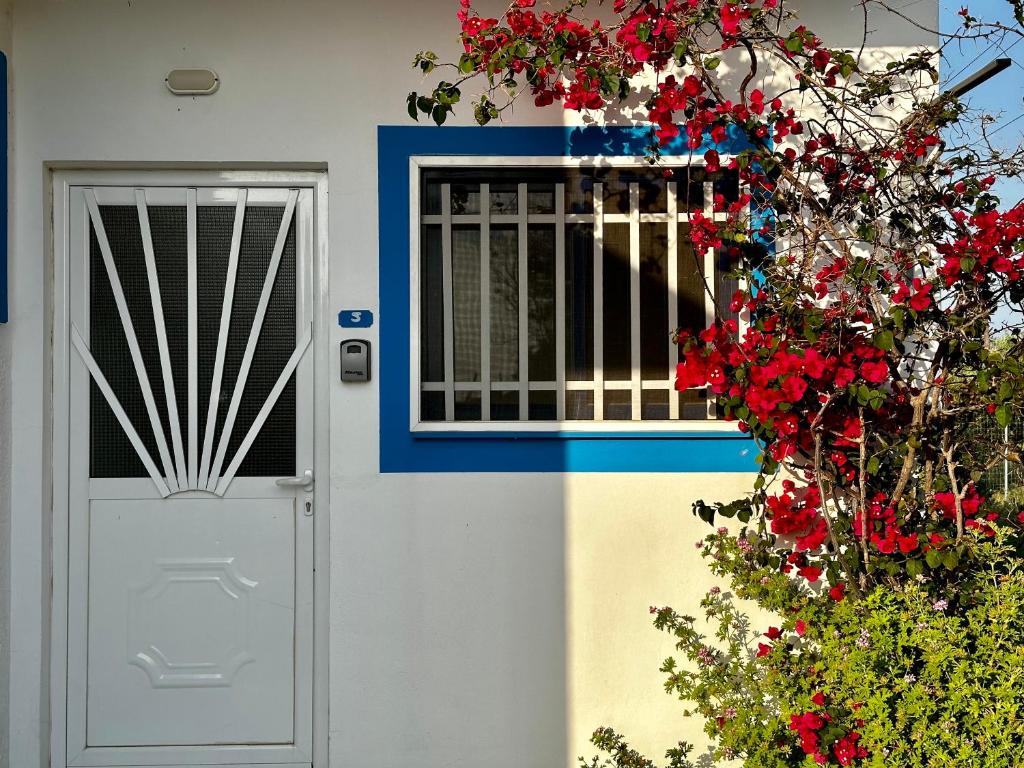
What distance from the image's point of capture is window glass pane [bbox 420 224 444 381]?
3863mm

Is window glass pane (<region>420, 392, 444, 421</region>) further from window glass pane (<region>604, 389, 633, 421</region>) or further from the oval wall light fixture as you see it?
the oval wall light fixture

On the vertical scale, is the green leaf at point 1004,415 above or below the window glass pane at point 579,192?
below

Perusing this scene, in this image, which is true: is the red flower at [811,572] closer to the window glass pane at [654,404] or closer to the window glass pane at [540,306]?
the window glass pane at [654,404]

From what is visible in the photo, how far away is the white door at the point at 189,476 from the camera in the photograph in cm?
381

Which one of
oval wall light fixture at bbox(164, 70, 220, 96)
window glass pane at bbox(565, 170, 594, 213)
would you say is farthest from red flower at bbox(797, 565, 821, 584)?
oval wall light fixture at bbox(164, 70, 220, 96)

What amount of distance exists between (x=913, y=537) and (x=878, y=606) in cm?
28

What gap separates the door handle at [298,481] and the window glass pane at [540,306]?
978 mm

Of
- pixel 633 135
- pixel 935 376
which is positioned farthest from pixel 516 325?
pixel 935 376

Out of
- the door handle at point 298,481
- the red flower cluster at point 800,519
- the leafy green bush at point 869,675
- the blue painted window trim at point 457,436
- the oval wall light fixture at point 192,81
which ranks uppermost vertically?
the oval wall light fixture at point 192,81

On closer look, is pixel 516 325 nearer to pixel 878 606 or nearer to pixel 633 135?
pixel 633 135

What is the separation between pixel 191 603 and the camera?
383cm

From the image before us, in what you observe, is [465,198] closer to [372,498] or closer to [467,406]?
[467,406]

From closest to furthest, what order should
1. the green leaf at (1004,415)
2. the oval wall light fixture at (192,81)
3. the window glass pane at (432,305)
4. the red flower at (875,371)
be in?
the green leaf at (1004,415), the red flower at (875,371), the oval wall light fixture at (192,81), the window glass pane at (432,305)

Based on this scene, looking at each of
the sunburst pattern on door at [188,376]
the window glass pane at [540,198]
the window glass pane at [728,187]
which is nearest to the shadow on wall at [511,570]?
the window glass pane at [540,198]
